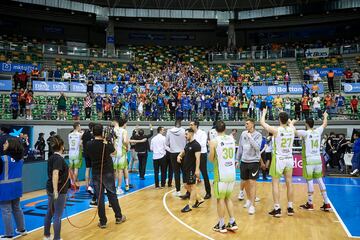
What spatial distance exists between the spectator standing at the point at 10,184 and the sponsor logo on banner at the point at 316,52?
29054mm

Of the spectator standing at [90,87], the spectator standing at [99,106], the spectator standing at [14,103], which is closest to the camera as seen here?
the spectator standing at [14,103]

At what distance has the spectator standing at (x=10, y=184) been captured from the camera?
6320 millimetres

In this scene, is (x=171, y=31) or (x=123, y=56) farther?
(x=171, y=31)

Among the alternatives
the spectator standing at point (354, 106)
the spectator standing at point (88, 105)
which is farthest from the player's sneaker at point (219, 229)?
the spectator standing at point (354, 106)

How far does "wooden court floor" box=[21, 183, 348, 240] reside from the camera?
6.58 meters

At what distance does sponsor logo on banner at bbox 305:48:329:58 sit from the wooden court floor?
23921 millimetres

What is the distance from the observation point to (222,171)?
6.65 m

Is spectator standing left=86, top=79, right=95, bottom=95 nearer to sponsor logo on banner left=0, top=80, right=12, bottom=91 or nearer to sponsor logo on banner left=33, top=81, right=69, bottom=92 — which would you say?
sponsor logo on banner left=33, top=81, right=69, bottom=92

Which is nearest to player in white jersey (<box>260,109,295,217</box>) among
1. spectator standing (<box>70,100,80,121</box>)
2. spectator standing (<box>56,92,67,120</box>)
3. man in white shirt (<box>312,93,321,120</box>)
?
man in white shirt (<box>312,93,321,120</box>)

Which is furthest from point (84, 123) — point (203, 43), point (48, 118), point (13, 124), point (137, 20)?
point (203, 43)

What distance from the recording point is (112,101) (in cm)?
2198

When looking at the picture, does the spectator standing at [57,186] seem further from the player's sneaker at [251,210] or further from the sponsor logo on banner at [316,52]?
the sponsor logo on banner at [316,52]

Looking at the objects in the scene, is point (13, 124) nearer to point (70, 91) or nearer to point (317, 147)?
point (70, 91)

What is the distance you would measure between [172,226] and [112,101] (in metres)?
15.6
